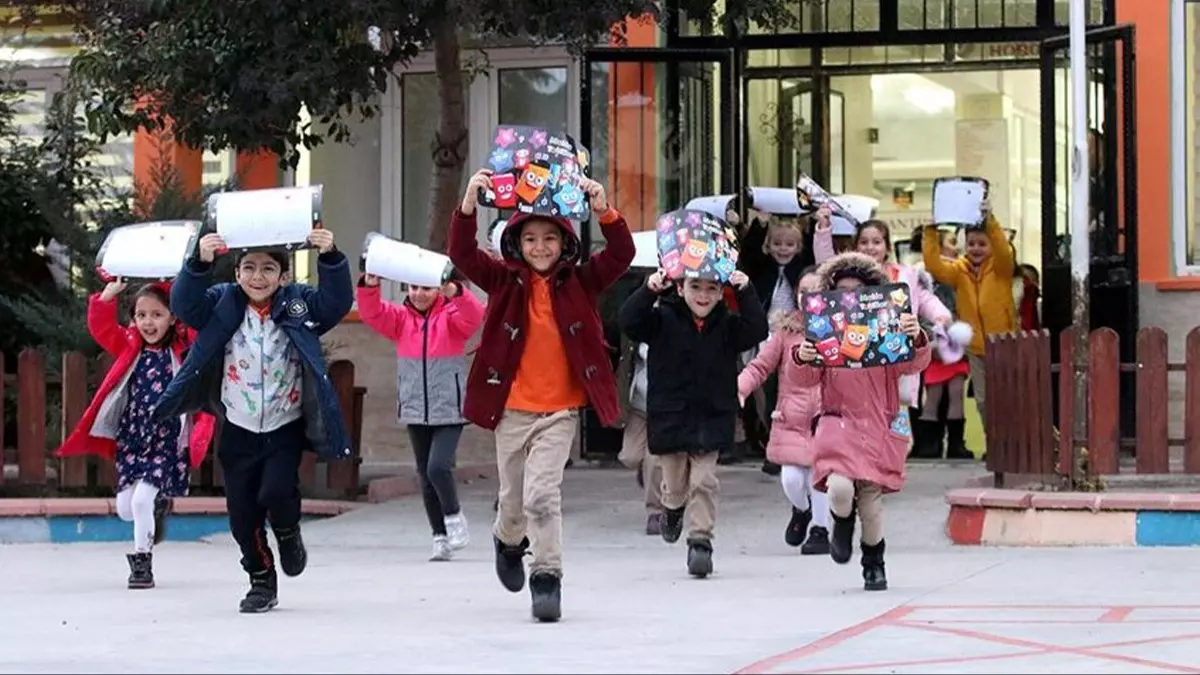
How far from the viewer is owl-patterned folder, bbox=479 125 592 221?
897 centimetres

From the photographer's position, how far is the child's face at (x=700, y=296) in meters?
10.7

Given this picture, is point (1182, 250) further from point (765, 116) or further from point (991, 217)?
point (765, 116)

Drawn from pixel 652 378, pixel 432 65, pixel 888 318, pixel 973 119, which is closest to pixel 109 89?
pixel 432 65

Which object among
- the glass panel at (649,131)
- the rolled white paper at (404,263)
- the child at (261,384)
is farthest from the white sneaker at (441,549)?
the glass panel at (649,131)

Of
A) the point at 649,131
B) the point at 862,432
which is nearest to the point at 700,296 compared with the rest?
the point at 862,432

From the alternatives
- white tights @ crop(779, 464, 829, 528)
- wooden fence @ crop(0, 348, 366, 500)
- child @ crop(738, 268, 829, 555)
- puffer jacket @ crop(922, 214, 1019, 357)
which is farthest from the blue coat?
puffer jacket @ crop(922, 214, 1019, 357)

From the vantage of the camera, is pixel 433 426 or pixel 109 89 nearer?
pixel 433 426

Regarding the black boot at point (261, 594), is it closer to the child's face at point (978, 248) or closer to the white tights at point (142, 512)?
the white tights at point (142, 512)

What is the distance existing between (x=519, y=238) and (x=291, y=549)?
1.68 m

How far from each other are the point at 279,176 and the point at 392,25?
4843 millimetres

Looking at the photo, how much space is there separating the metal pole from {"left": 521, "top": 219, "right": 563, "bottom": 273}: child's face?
420 centimetres

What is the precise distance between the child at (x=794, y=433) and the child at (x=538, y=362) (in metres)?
2.18

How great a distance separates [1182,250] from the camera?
51.9 ft

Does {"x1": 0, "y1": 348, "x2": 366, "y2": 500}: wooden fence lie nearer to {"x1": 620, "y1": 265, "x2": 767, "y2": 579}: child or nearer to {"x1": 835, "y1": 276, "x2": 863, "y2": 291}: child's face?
{"x1": 620, "y1": 265, "x2": 767, "y2": 579}: child
